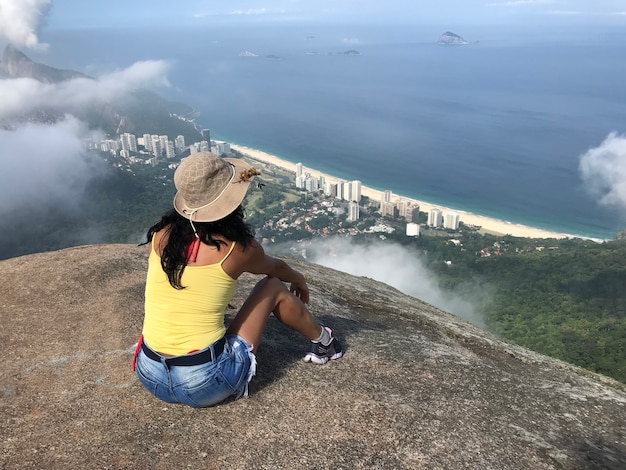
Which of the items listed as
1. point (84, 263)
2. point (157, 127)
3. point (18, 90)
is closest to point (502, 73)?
point (157, 127)

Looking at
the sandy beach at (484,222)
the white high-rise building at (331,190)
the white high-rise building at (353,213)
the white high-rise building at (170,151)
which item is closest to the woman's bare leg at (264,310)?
the white high-rise building at (353,213)

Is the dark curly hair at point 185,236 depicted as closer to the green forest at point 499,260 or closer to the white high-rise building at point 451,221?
the green forest at point 499,260

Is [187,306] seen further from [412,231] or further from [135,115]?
[135,115]

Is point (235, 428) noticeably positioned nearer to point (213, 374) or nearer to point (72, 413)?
point (213, 374)

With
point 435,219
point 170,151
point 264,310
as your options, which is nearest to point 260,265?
point 264,310

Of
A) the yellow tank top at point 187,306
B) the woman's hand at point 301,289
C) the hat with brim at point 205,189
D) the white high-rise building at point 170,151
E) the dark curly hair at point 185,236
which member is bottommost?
the white high-rise building at point 170,151

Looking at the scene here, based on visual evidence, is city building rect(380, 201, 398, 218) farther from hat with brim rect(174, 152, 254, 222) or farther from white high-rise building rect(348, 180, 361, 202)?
hat with brim rect(174, 152, 254, 222)
